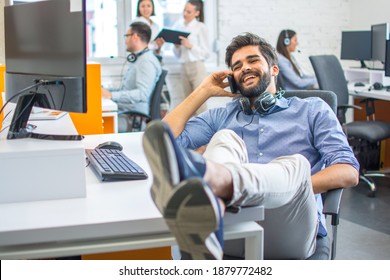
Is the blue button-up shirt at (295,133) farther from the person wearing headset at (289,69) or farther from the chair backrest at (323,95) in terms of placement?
the person wearing headset at (289,69)

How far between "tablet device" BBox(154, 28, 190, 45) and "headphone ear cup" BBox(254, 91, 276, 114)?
A: 362cm

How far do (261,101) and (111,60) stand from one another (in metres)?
4.14

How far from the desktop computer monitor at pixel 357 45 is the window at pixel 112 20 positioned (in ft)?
5.75

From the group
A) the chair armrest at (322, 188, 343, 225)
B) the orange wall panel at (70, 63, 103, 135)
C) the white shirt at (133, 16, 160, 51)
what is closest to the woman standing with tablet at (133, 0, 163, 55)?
the white shirt at (133, 16, 160, 51)

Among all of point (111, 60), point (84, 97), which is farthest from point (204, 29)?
point (84, 97)

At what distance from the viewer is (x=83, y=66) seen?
1.75 m

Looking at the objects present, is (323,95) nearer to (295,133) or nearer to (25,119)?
(295,133)

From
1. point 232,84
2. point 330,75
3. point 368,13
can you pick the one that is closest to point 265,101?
point 232,84

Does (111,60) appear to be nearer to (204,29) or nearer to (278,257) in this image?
(204,29)

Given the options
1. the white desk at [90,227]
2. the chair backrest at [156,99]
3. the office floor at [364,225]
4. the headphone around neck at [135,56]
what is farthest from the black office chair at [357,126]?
the white desk at [90,227]

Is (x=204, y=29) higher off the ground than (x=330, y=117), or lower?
higher

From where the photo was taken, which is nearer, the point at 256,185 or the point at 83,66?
the point at 256,185

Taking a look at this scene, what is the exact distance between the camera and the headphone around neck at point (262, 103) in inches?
85.4

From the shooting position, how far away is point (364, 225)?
3.46m
